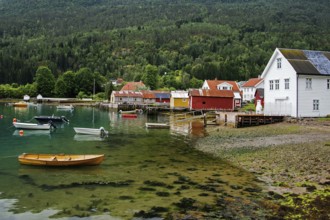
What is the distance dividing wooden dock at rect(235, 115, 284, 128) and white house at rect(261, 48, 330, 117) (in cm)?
212

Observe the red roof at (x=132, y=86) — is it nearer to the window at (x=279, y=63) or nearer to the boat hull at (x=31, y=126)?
the boat hull at (x=31, y=126)

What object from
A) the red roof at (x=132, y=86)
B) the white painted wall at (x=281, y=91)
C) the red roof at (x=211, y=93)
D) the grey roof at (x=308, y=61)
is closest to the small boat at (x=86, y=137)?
the white painted wall at (x=281, y=91)

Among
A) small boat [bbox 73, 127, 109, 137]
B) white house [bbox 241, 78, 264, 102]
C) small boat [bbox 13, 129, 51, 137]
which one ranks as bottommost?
small boat [bbox 13, 129, 51, 137]

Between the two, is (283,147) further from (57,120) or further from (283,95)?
(57,120)

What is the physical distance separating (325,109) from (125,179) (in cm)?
3524

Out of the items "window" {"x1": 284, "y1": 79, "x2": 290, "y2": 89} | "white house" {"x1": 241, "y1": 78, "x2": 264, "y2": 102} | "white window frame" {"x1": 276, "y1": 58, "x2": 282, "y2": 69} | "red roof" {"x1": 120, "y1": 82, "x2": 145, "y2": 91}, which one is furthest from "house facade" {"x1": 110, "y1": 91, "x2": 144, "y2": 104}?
"window" {"x1": 284, "y1": 79, "x2": 290, "y2": 89}

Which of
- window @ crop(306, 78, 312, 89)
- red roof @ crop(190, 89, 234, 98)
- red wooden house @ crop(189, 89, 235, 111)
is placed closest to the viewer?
window @ crop(306, 78, 312, 89)

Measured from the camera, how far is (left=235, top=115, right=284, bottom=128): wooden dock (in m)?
45.8

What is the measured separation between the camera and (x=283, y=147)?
27.4 m

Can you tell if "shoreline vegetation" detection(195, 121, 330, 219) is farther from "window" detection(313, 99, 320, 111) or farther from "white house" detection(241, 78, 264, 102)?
"white house" detection(241, 78, 264, 102)

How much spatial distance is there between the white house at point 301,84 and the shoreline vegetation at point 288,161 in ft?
17.0

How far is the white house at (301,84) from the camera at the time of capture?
147 ft

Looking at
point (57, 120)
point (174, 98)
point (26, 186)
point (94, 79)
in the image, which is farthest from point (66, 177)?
point (94, 79)

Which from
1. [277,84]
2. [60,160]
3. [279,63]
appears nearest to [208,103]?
[277,84]
